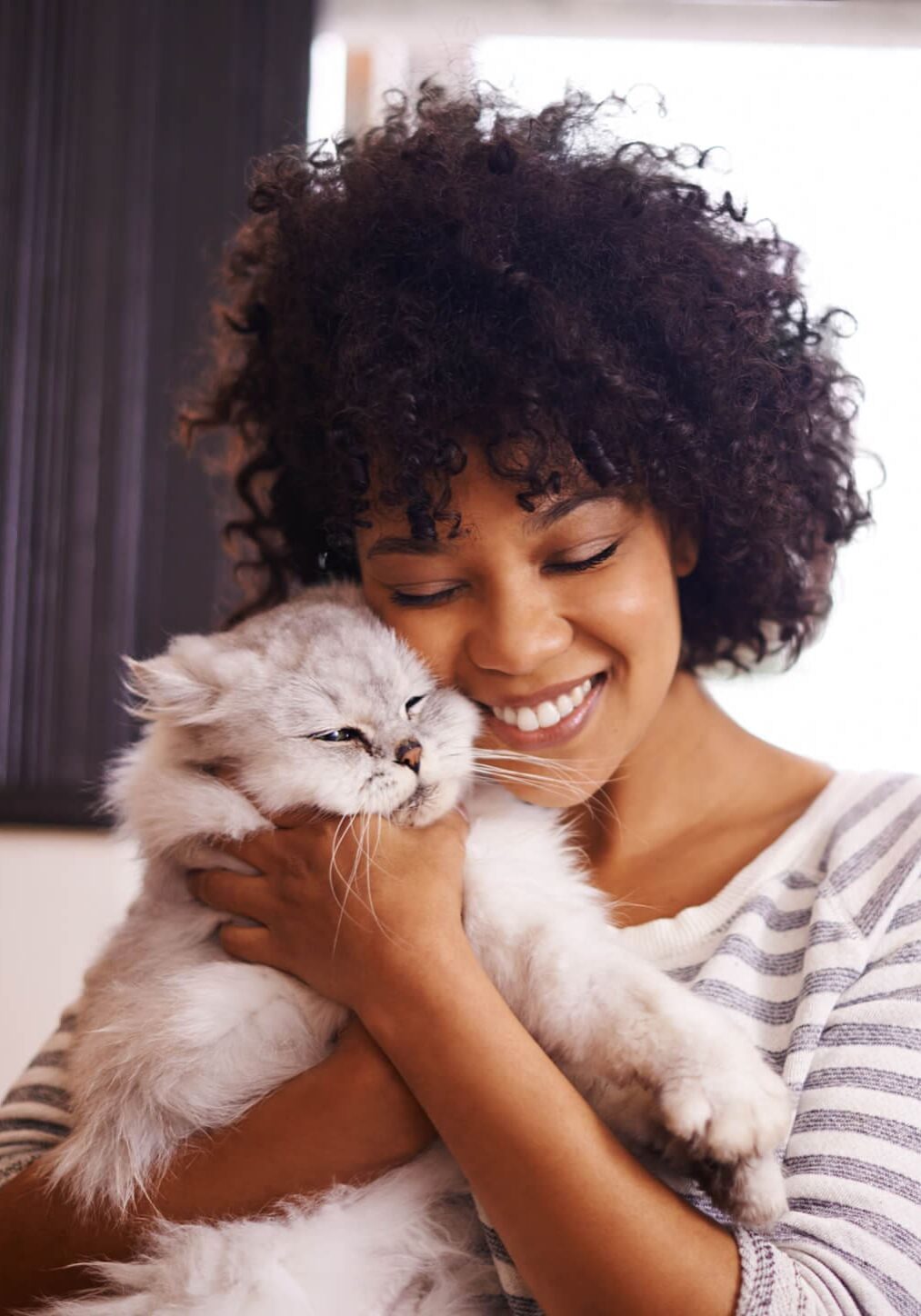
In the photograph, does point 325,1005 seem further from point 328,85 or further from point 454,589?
point 328,85

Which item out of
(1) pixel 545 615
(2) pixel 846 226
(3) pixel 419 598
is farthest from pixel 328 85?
(1) pixel 545 615

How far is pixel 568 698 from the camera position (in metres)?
1.34

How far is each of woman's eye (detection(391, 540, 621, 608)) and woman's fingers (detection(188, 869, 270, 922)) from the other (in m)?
0.37

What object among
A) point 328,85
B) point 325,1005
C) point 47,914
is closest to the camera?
point 325,1005

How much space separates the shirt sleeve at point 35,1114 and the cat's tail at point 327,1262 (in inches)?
8.4

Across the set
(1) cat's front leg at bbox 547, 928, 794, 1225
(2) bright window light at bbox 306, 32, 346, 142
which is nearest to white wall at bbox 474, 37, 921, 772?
(2) bright window light at bbox 306, 32, 346, 142

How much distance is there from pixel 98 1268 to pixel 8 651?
1899 mm

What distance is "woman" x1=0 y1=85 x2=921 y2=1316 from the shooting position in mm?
999

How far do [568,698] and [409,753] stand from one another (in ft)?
0.67

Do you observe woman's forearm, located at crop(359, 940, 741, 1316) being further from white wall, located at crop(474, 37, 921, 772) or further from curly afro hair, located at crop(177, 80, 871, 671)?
white wall, located at crop(474, 37, 921, 772)

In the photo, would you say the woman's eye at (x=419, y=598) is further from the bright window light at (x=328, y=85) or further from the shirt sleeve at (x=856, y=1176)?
the bright window light at (x=328, y=85)

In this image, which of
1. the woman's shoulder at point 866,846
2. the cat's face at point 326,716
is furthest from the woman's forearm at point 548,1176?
the woman's shoulder at point 866,846

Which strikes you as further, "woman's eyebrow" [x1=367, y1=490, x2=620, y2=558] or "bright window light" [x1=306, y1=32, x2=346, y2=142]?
"bright window light" [x1=306, y1=32, x2=346, y2=142]

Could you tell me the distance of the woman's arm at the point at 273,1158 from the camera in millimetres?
1109
